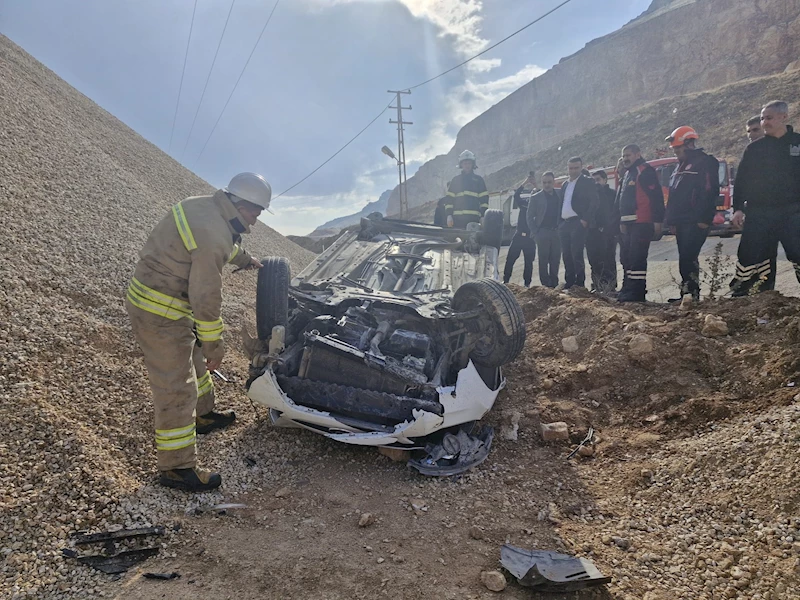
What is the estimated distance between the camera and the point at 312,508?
271 centimetres

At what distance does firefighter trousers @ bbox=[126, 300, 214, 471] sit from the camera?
280 centimetres

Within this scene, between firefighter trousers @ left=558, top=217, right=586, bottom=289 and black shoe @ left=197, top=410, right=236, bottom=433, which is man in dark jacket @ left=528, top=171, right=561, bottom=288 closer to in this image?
firefighter trousers @ left=558, top=217, right=586, bottom=289

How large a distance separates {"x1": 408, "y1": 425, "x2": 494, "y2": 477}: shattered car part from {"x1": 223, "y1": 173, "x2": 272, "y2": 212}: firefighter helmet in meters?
1.92

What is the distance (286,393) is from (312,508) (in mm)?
761

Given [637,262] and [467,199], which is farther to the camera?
[467,199]

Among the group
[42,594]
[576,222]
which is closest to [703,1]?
[576,222]

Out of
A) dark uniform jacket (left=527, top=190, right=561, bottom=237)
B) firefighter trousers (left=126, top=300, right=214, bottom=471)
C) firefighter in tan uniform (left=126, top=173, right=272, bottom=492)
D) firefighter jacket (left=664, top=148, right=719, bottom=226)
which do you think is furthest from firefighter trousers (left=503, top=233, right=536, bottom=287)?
firefighter trousers (left=126, top=300, right=214, bottom=471)

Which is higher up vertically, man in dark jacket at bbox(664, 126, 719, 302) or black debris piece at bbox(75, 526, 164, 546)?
man in dark jacket at bbox(664, 126, 719, 302)

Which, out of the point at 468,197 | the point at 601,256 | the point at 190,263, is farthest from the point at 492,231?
the point at 190,263

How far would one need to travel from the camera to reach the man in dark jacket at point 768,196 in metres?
4.16

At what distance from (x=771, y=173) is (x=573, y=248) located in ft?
8.64

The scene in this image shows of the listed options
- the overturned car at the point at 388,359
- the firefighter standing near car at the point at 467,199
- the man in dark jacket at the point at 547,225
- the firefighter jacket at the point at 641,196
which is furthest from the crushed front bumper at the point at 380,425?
the man in dark jacket at the point at 547,225

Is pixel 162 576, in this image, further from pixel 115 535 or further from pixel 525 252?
pixel 525 252

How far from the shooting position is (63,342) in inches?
144
